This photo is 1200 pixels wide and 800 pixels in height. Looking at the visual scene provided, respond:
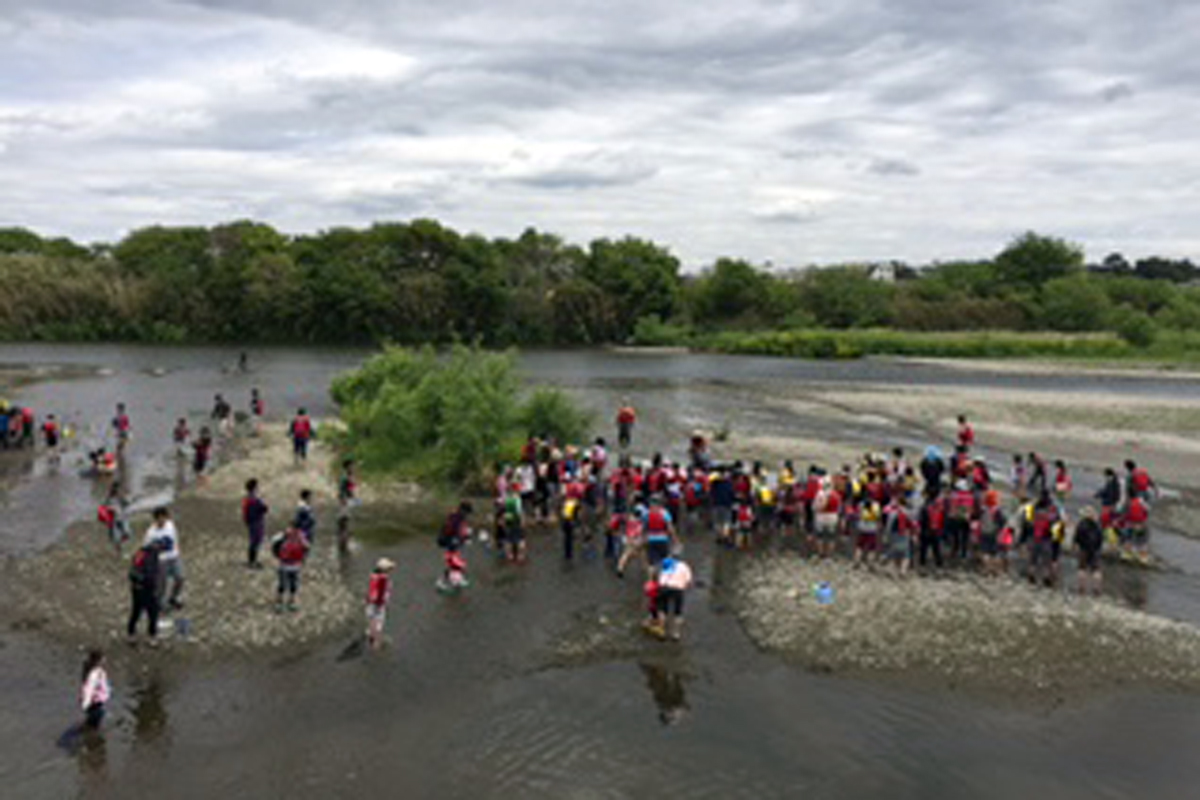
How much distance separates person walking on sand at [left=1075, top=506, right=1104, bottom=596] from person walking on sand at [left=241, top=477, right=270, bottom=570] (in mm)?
15854

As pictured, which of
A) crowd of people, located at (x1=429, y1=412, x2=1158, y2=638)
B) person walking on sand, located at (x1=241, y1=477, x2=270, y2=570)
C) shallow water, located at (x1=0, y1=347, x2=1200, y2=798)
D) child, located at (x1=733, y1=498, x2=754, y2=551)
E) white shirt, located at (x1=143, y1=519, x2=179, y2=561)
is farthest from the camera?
child, located at (x1=733, y1=498, x2=754, y2=551)

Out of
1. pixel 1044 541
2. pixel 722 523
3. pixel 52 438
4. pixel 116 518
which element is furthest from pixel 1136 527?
pixel 52 438

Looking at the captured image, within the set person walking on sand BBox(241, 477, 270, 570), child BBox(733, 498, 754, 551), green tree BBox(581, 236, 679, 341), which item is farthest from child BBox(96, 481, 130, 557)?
green tree BBox(581, 236, 679, 341)

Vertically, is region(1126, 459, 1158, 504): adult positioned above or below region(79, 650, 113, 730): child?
above

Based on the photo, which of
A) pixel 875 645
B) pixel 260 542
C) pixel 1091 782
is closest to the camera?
pixel 1091 782

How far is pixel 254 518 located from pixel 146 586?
12.8 ft

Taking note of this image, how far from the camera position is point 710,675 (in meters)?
14.7

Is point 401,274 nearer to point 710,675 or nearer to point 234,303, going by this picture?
point 234,303

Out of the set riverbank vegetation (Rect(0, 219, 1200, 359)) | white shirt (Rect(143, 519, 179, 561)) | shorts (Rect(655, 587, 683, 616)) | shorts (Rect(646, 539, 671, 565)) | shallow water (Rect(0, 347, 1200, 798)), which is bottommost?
shallow water (Rect(0, 347, 1200, 798))

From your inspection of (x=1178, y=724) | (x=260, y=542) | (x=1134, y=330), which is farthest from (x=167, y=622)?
(x=1134, y=330)

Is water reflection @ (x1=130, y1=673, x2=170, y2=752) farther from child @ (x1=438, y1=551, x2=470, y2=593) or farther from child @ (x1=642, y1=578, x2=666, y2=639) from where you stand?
child @ (x1=642, y1=578, x2=666, y2=639)

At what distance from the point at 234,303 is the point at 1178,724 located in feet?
319

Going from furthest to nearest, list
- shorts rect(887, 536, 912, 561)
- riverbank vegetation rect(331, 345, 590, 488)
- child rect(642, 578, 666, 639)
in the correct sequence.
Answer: riverbank vegetation rect(331, 345, 590, 488) → shorts rect(887, 536, 912, 561) → child rect(642, 578, 666, 639)

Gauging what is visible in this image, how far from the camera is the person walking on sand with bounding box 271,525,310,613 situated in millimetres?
15945
